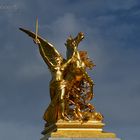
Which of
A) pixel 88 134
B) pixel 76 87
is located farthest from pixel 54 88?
pixel 88 134

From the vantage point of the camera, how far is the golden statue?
66.3 ft

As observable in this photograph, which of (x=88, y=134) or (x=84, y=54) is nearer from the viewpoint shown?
(x=88, y=134)

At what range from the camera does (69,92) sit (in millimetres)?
20984

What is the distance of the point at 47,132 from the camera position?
2098cm

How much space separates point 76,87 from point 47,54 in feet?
5.59

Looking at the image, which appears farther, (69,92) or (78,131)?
(69,92)

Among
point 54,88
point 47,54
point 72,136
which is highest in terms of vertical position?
point 47,54

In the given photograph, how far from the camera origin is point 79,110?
20.7 metres

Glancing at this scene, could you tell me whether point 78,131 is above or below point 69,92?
below

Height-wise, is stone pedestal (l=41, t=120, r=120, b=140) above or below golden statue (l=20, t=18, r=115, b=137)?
below

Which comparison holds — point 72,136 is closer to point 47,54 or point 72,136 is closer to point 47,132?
point 47,132

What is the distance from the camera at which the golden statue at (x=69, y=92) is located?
2022 centimetres

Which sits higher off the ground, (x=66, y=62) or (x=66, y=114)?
(x=66, y=62)

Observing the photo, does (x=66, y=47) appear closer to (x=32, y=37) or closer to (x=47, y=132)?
(x=32, y=37)
